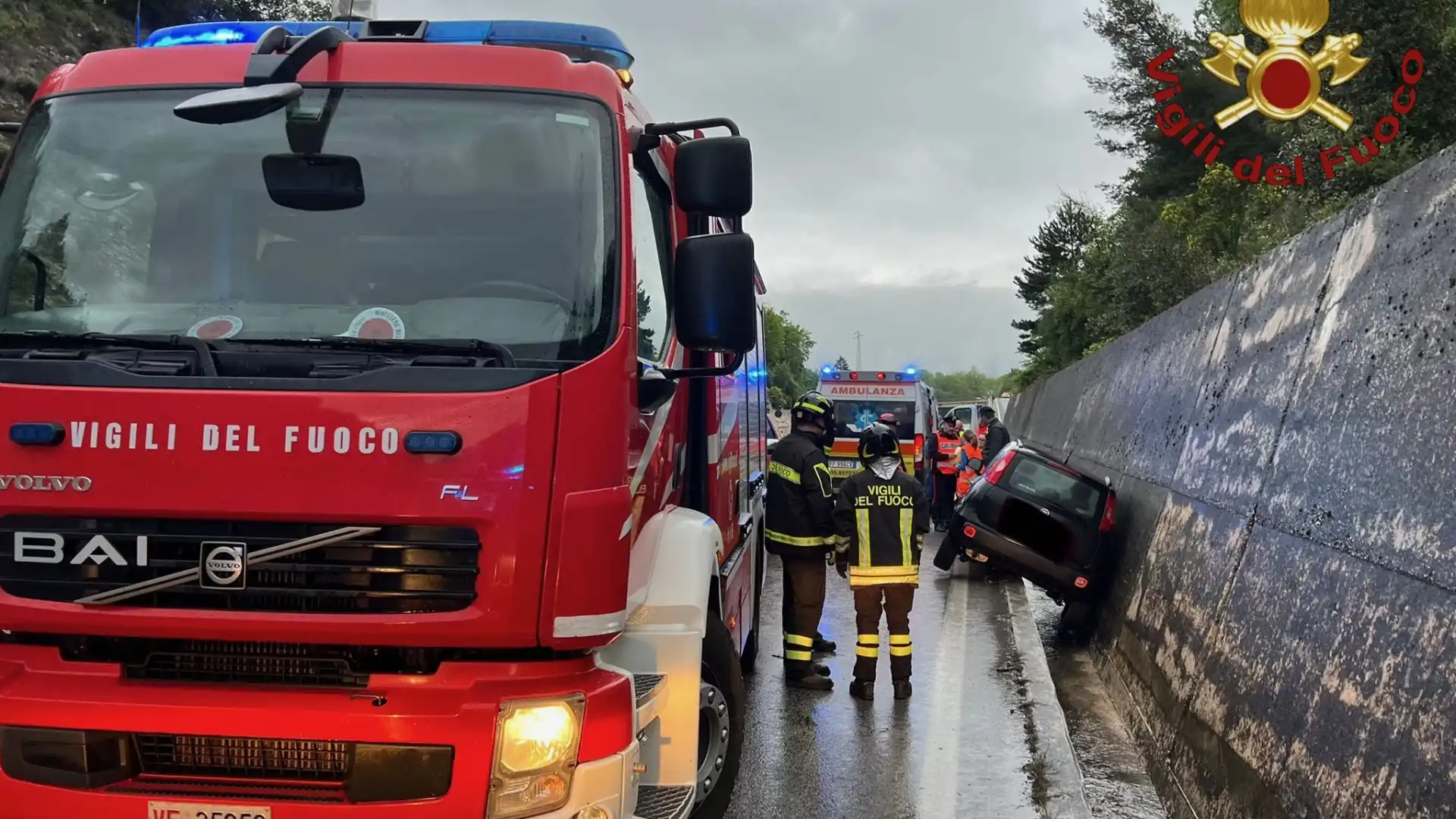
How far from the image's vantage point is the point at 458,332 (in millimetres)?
3701

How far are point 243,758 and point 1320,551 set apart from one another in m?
3.86

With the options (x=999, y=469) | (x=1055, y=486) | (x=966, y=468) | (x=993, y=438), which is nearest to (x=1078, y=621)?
(x=1055, y=486)

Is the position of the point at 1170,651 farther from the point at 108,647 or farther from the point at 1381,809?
the point at 108,647

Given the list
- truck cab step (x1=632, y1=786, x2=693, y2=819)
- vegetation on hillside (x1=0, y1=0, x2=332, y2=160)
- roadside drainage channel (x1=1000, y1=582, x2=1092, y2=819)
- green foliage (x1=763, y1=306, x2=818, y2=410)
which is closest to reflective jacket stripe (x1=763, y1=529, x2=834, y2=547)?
roadside drainage channel (x1=1000, y1=582, x2=1092, y2=819)

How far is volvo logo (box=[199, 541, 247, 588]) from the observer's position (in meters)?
3.40

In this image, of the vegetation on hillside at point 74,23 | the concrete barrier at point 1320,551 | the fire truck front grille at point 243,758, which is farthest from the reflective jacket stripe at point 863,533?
the vegetation on hillside at point 74,23

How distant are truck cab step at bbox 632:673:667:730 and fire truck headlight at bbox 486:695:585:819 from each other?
42 cm

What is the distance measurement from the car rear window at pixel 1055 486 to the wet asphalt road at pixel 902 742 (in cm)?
131

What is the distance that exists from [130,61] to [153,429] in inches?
59.0

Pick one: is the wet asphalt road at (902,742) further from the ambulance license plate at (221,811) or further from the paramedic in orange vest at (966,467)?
the paramedic in orange vest at (966,467)

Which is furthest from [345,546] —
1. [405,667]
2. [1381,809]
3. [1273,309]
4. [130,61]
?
[1273,309]

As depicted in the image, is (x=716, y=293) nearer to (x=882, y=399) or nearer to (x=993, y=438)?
(x=993, y=438)

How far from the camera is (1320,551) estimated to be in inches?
188

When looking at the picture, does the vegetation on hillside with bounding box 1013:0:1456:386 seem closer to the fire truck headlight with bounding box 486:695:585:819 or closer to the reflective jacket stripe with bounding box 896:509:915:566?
the reflective jacket stripe with bounding box 896:509:915:566
